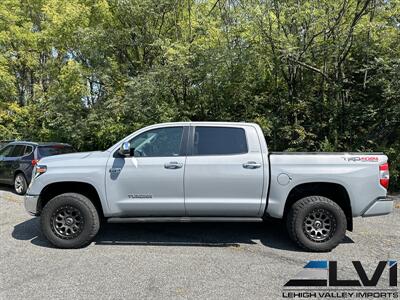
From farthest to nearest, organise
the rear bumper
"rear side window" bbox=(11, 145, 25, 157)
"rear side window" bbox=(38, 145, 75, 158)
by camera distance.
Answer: "rear side window" bbox=(11, 145, 25, 157) < "rear side window" bbox=(38, 145, 75, 158) < the rear bumper

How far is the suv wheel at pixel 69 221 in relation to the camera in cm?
513

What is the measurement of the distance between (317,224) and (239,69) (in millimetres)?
6935

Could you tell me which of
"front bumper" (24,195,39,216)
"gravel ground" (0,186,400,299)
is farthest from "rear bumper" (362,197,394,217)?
"front bumper" (24,195,39,216)

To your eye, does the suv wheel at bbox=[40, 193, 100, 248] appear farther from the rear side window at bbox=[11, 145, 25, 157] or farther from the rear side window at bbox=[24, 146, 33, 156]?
the rear side window at bbox=[11, 145, 25, 157]

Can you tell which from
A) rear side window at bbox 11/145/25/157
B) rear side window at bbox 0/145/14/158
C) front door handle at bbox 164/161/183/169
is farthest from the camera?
rear side window at bbox 0/145/14/158

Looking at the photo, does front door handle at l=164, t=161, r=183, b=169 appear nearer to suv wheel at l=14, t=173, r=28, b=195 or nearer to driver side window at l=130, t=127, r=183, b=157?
driver side window at l=130, t=127, r=183, b=157

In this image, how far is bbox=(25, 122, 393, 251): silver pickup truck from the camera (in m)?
4.99

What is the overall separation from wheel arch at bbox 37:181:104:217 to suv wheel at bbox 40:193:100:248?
0.21 meters

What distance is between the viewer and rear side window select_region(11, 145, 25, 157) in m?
9.90

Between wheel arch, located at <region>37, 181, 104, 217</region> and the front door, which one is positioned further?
wheel arch, located at <region>37, 181, 104, 217</region>

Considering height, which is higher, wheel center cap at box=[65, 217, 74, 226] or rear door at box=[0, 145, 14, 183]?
rear door at box=[0, 145, 14, 183]

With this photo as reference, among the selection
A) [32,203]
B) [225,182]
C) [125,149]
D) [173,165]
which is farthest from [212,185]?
[32,203]

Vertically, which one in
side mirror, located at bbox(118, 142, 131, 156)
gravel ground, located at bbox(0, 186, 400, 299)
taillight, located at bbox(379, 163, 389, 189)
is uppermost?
side mirror, located at bbox(118, 142, 131, 156)

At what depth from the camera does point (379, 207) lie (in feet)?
16.3
